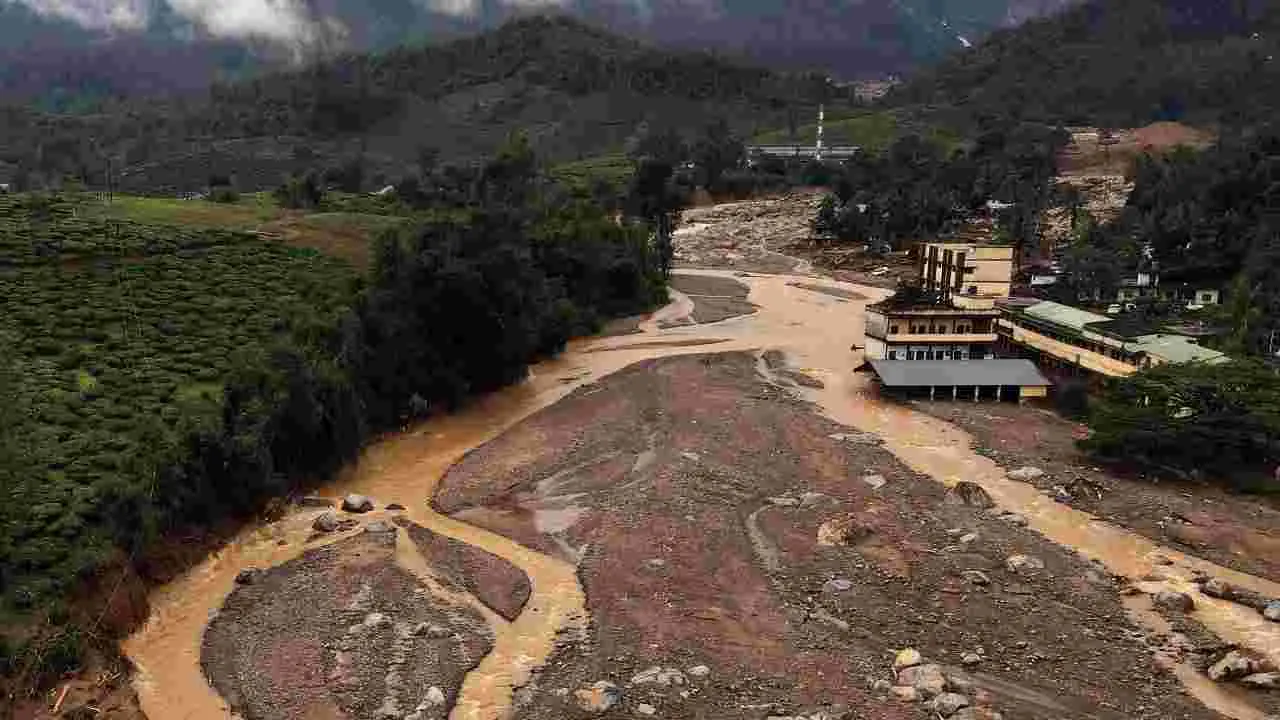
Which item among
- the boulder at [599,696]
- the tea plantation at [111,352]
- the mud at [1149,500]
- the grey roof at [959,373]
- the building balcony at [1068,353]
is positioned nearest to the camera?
the boulder at [599,696]

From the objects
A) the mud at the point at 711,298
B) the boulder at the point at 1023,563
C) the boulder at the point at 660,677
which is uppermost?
the mud at the point at 711,298

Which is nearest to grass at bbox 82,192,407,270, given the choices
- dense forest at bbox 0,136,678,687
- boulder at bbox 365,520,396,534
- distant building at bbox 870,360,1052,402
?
dense forest at bbox 0,136,678,687

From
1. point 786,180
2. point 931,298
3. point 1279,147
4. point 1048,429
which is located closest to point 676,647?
point 1048,429

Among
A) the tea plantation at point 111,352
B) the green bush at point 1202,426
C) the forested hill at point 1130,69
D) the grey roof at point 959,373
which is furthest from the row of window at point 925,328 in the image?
the forested hill at point 1130,69

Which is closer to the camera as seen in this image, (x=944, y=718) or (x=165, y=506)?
(x=944, y=718)

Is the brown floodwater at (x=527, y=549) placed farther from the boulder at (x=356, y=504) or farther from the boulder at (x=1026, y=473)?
Result: the boulder at (x=356, y=504)

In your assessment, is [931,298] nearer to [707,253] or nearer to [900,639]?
[900,639]

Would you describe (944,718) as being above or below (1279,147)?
below

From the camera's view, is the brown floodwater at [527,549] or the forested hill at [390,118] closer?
the brown floodwater at [527,549]

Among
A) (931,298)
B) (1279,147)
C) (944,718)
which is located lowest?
(944,718)
